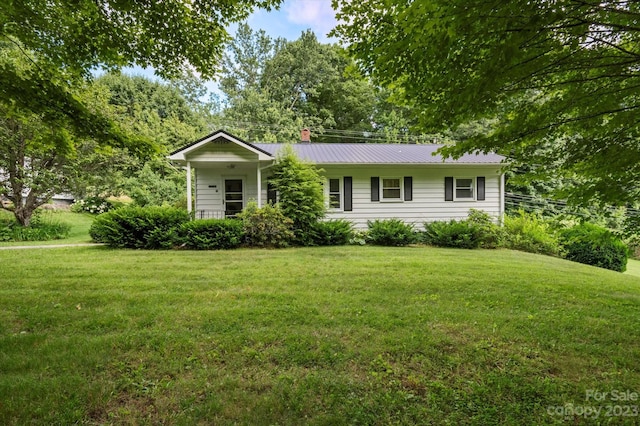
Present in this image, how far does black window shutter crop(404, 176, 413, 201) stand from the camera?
1238 cm

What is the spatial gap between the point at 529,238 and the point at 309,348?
35.7ft

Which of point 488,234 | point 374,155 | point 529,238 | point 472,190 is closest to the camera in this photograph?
point 488,234

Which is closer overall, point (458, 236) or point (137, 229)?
point (137, 229)

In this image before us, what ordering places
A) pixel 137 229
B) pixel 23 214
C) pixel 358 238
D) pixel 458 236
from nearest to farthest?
pixel 137 229 → pixel 458 236 → pixel 358 238 → pixel 23 214

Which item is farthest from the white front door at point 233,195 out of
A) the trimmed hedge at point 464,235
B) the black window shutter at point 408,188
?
the trimmed hedge at point 464,235

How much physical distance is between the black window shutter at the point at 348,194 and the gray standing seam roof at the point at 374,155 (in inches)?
31.8

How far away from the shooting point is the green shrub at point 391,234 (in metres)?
10.5

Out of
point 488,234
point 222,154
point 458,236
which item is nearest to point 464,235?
point 458,236

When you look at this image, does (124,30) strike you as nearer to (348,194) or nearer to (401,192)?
(348,194)

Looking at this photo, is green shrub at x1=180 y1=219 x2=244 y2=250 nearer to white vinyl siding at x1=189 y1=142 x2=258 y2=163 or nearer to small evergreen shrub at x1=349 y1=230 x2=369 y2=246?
white vinyl siding at x1=189 y1=142 x2=258 y2=163

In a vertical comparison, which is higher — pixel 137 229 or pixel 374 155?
pixel 374 155

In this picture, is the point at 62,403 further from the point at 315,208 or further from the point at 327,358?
the point at 315,208

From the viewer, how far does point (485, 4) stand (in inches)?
85.7

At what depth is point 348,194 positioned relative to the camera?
1213cm
